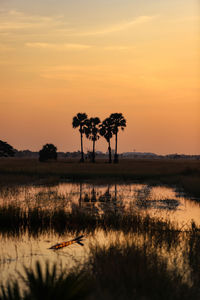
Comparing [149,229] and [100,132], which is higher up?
[100,132]

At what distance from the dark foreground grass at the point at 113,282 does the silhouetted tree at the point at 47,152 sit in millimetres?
81351

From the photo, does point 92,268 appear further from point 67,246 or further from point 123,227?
point 123,227

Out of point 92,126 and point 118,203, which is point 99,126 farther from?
point 118,203

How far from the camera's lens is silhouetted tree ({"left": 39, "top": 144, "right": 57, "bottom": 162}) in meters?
89.6

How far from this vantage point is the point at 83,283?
5.80m

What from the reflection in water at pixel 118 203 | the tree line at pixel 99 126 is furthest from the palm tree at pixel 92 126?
the reflection in water at pixel 118 203

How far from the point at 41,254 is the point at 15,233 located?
3376 millimetres

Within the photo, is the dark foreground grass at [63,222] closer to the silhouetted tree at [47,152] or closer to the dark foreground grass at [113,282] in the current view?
the dark foreground grass at [113,282]

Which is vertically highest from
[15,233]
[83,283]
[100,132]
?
[100,132]

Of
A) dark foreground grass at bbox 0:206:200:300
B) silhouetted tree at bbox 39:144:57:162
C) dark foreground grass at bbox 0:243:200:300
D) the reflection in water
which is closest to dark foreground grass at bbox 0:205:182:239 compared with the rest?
dark foreground grass at bbox 0:206:200:300

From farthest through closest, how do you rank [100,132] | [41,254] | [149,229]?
[100,132] → [149,229] → [41,254]

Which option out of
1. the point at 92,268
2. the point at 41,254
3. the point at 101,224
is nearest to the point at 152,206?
the point at 101,224

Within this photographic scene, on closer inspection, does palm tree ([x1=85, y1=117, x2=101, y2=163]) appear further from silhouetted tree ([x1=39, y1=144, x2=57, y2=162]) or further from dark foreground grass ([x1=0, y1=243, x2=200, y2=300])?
dark foreground grass ([x1=0, y1=243, x2=200, y2=300])

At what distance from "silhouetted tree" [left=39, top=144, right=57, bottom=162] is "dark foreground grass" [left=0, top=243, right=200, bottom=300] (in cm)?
8135
